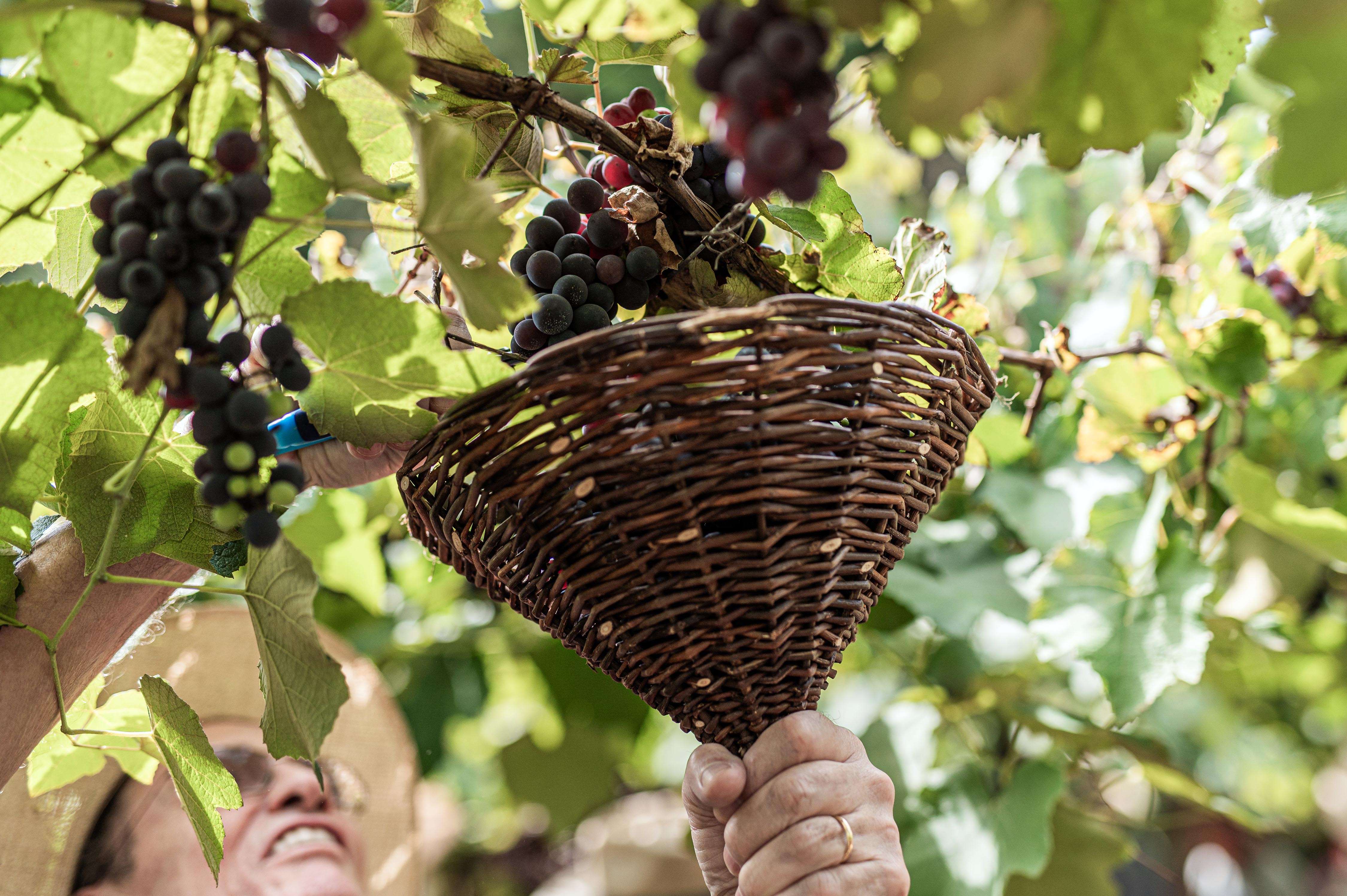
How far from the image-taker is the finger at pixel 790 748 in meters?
0.42

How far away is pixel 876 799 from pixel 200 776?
0.34 meters

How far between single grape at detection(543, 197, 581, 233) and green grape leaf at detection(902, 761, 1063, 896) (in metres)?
0.69

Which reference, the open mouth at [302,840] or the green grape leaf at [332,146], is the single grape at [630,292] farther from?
the open mouth at [302,840]

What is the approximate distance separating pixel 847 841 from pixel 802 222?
302mm

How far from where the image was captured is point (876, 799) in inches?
17.0

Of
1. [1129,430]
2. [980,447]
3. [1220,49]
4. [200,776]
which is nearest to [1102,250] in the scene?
[1129,430]

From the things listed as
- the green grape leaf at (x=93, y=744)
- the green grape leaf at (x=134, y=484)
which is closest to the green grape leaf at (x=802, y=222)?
the green grape leaf at (x=134, y=484)

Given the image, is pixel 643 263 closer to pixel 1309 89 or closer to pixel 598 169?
pixel 598 169

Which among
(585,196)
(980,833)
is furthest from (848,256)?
(980,833)

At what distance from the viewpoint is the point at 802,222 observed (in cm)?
44

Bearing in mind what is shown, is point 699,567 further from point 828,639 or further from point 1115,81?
point 1115,81

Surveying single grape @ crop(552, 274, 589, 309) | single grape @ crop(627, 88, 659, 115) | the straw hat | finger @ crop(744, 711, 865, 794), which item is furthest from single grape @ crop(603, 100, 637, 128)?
the straw hat

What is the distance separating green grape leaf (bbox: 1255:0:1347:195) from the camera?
231 millimetres

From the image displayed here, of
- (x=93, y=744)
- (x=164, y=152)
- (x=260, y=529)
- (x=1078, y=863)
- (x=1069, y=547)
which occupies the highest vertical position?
(x=164, y=152)
